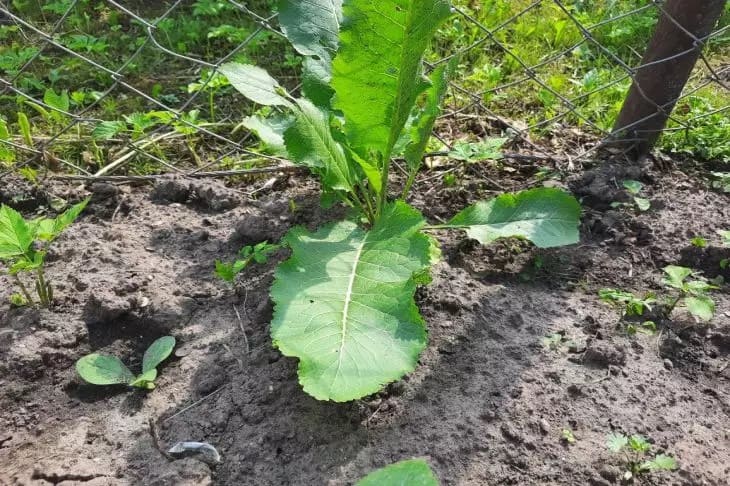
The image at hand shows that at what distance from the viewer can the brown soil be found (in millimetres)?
1373

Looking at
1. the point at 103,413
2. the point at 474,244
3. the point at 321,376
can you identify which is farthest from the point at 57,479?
the point at 474,244

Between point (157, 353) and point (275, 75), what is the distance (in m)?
1.63

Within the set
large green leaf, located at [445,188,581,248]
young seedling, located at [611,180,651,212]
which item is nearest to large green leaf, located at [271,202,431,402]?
large green leaf, located at [445,188,581,248]

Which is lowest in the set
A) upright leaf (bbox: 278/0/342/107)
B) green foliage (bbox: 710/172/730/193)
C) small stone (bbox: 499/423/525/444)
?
small stone (bbox: 499/423/525/444)

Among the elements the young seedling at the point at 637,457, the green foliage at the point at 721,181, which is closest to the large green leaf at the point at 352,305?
the young seedling at the point at 637,457

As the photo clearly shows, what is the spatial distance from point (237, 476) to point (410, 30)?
110 centimetres

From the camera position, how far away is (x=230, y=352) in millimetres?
1628

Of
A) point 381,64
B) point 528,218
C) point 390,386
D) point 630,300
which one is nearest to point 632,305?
point 630,300

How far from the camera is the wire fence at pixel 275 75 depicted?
2.19 m

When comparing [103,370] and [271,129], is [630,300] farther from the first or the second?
[103,370]

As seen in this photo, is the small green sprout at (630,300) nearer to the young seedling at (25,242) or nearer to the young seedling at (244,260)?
the young seedling at (244,260)

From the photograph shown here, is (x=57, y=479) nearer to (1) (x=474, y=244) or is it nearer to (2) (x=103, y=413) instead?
(2) (x=103, y=413)

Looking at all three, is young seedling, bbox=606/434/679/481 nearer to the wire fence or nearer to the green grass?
the wire fence

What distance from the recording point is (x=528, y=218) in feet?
6.08
